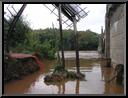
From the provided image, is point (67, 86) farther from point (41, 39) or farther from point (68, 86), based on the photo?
point (41, 39)

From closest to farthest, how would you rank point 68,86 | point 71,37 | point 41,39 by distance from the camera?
point 68,86
point 71,37
point 41,39

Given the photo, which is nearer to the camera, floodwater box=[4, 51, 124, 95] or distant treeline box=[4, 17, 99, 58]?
floodwater box=[4, 51, 124, 95]

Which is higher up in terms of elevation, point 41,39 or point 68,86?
point 41,39

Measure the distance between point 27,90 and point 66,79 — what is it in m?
1.12

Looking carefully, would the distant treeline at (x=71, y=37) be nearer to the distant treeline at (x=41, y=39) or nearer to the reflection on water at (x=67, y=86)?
the distant treeline at (x=41, y=39)

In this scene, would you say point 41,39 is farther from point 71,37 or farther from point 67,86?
point 67,86

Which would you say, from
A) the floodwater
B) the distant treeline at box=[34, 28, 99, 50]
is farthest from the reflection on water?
the distant treeline at box=[34, 28, 99, 50]

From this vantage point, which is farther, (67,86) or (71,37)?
(71,37)

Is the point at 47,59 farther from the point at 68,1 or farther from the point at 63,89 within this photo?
the point at 68,1

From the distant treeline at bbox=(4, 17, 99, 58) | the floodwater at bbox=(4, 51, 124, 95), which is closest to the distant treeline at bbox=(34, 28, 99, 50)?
the distant treeline at bbox=(4, 17, 99, 58)

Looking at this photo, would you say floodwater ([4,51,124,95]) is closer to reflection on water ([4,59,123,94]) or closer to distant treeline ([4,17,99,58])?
reflection on water ([4,59,123,94])

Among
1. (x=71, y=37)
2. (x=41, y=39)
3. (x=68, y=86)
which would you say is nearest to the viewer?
(x=68, y=86)

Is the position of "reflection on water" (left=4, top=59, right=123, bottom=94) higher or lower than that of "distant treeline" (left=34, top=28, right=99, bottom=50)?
lower

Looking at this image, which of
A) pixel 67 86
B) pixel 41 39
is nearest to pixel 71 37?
pixel 41 39
